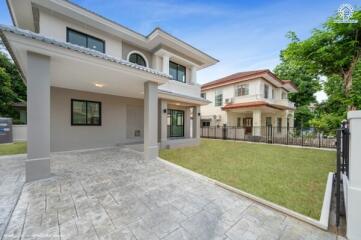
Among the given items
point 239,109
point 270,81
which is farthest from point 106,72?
point 270,81

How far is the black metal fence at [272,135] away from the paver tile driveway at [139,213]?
9671mm

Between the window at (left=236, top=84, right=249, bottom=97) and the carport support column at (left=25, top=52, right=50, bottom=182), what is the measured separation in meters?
16.9

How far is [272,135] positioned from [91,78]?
571 inches

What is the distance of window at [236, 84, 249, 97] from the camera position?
56.0ft

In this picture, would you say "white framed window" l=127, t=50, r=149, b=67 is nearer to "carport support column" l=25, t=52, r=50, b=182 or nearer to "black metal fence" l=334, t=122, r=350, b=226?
"carport support column" l=25, t=52, r=50, b=182

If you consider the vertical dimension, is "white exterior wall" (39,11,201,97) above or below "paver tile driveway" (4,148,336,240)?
above

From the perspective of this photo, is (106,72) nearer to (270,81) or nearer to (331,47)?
(331,47)

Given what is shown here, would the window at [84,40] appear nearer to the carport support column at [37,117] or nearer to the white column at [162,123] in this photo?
the carport support column at [37,117]

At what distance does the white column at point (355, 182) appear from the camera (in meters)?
2.39

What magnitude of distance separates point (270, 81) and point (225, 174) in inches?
647

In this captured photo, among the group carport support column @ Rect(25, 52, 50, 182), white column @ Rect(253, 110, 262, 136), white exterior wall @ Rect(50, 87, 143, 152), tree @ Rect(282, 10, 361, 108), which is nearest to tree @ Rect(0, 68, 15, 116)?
white exterior wall @ Rect(50, 87, 143, 152)

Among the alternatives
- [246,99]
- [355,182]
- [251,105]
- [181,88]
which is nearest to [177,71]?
[181,88]

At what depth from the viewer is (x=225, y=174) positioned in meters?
5.26

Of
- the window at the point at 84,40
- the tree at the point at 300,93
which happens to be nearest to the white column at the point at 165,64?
the window at the point at 84,40
